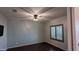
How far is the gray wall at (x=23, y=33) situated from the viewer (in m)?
3.78

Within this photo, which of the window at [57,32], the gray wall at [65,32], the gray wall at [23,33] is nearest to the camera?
the gray wall at [65,32]

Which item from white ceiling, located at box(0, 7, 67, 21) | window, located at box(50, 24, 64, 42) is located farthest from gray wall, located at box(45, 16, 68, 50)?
white ceiling, located at box(0, 7, 67, 21)

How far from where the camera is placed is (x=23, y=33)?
4.27m

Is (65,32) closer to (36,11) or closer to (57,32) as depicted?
(57,32)

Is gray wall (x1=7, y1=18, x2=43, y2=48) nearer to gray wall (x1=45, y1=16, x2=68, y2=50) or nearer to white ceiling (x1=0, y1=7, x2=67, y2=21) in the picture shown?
gray wall (x1=45, y1=16, x2=68, y2=50)

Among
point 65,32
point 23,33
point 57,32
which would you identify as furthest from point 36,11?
point 23,33

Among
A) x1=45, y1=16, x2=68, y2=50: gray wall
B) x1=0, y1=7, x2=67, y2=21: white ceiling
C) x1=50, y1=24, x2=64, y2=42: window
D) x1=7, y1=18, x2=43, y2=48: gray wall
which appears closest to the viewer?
x1=0, y1=7, x2=67, y2=21: white ceiling

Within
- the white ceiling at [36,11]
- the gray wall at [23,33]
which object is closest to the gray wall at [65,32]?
the gray wall at [23,33]

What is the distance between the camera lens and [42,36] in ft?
16.2

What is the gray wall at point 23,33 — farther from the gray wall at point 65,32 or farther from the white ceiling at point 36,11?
the white ceiling at point 36,11

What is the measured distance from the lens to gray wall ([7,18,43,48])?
12.4 feet
